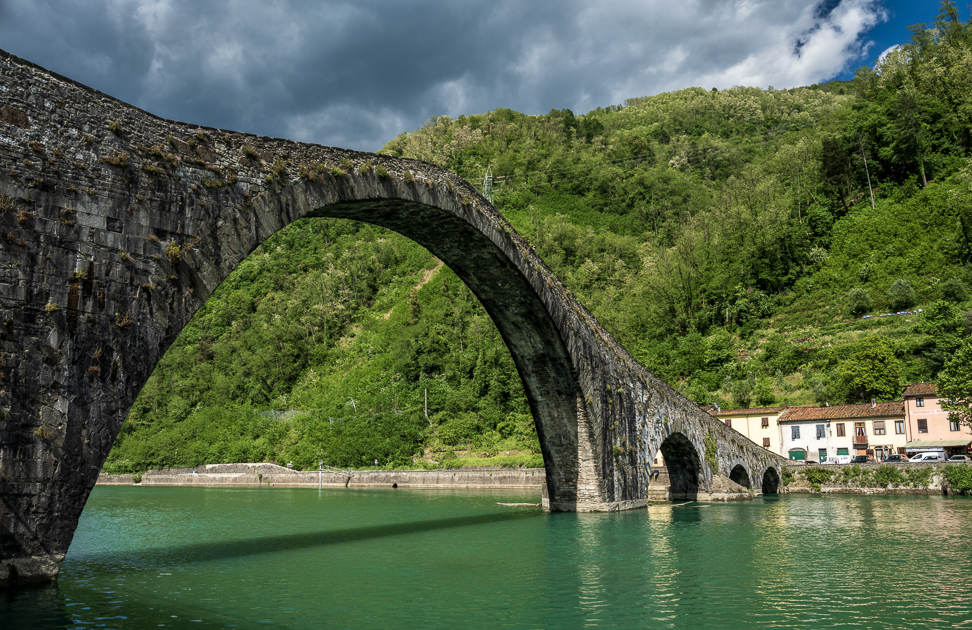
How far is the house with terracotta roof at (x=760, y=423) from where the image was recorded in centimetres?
4062

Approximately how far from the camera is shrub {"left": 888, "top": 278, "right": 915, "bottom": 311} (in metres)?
46.2

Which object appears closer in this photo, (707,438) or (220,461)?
(707,438)

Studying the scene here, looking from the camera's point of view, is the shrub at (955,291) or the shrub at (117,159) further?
the shrub at (955,291)

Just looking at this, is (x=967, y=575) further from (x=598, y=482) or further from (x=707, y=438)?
(x=707, y=438)

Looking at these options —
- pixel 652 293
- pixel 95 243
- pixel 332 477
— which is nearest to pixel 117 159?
pixel 95 243

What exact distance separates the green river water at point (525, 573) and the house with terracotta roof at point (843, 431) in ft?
50.7

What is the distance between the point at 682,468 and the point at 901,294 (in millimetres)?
28586

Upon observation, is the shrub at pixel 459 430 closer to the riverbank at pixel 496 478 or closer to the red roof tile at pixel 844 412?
the riverbank at pixel 496 478

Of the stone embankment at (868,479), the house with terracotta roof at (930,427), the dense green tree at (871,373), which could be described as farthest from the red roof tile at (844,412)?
the stone embankment at (868,479)

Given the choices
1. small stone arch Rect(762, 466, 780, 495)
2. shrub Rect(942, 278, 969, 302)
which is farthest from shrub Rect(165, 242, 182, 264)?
shrub Rect(942, 278, 969, 302)

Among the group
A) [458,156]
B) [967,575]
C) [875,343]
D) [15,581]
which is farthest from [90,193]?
[458,156]

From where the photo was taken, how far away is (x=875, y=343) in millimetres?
40594

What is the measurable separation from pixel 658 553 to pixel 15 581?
10762 mm

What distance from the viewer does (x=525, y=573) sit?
12062 mm
